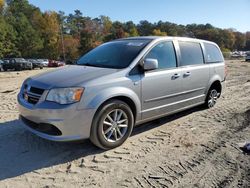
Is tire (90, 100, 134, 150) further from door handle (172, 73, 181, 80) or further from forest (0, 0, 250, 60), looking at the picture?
forest (0, 0, 250, 60)

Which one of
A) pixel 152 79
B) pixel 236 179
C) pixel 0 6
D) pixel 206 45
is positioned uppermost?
pixel 0 6

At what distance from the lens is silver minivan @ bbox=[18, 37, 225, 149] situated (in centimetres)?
416

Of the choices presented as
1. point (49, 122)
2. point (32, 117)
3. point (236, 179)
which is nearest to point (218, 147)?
point (236, 179)

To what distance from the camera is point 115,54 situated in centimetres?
537

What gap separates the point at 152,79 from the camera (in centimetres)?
508

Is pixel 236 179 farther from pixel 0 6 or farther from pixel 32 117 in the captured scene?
pixel 0 6

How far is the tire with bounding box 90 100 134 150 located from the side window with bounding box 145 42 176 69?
3.85 ft

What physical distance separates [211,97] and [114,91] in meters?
3.55

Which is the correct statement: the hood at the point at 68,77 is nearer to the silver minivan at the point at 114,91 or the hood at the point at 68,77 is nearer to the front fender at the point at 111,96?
the silver minivan at the point at 114,91

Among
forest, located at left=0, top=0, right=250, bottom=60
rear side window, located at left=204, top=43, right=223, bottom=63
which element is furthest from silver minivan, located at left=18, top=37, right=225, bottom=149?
forest, located at left=0, top=0, right=250, bottom=60

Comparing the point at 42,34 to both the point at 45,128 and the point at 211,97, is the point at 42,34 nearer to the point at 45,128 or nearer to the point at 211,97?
the point at 211,97

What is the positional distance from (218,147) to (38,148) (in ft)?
9.55

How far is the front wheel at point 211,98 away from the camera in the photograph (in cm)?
701

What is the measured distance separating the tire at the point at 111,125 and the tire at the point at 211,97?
292 cm
